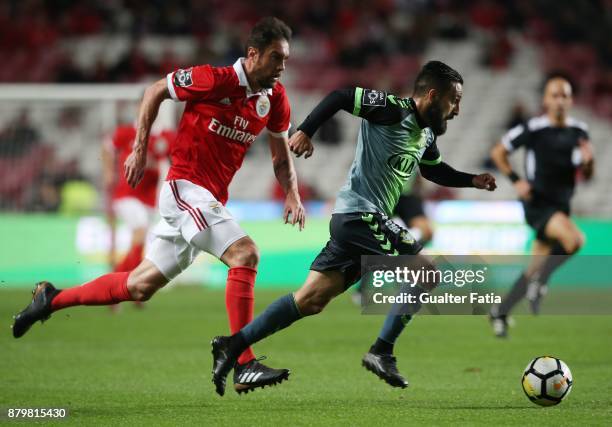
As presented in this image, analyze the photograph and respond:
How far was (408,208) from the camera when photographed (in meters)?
13.2

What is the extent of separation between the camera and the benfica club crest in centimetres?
665

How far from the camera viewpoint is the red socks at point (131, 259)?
38.8ft

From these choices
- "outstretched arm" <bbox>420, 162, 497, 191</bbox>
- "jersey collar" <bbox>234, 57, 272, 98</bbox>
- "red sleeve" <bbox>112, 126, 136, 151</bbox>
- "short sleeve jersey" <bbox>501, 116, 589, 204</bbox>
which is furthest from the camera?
"red sleeve" <bbox>112, 126, 136, 151</bbox>

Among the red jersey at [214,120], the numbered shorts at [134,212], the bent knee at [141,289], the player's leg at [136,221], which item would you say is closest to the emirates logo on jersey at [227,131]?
the red jersey at [214,120]

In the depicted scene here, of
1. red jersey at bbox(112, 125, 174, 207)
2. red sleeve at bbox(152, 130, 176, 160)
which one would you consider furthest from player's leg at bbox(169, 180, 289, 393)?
red sleeve at bbox(152, 130, 176, 160)

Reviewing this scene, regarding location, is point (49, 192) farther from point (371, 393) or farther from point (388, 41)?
point (371, 393)

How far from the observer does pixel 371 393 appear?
679 centimetres

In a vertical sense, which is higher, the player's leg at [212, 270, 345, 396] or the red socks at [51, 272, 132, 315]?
the red socks at [51, 272, 132, 315]

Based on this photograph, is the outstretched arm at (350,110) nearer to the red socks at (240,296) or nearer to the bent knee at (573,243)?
the red socks at (240,296)

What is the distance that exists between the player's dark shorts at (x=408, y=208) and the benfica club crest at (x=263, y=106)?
664 cm

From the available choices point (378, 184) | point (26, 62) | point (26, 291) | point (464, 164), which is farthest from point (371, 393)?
point (26, 62)

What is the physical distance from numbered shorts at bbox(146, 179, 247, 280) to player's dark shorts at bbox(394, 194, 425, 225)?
6775 millimetres

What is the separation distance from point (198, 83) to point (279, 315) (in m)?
1.44

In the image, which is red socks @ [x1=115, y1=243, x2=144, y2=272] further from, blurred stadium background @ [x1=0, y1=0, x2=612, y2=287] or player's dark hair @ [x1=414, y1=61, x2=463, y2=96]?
player's dark hair @ [x1=414, y1=61, x2=463, y2=96]
